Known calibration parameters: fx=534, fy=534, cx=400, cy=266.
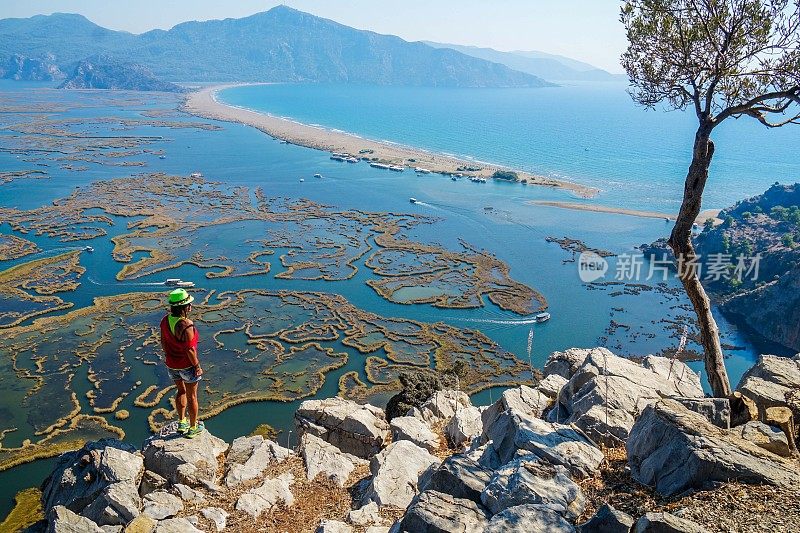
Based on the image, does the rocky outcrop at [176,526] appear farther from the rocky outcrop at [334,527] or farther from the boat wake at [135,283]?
the boat wake at [135,283]

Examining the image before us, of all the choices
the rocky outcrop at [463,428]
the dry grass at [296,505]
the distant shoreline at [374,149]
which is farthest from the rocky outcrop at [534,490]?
the distant shoreline at [374,149]

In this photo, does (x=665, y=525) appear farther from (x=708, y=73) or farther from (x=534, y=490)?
(x=708, y=73)

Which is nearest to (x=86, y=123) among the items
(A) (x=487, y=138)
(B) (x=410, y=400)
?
(A) (x=487, y=138)

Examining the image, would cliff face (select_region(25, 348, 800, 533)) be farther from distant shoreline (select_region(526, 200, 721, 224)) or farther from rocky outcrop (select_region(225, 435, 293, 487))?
distant shoreline (select_region(526, 200, 721, 224))

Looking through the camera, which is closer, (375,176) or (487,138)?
(375,176)

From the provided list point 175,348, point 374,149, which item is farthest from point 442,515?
point 374,149

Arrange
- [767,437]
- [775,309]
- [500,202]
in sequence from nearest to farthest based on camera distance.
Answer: [767,437], [775,309], [500,202]

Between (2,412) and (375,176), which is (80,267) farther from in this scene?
(375,176)
